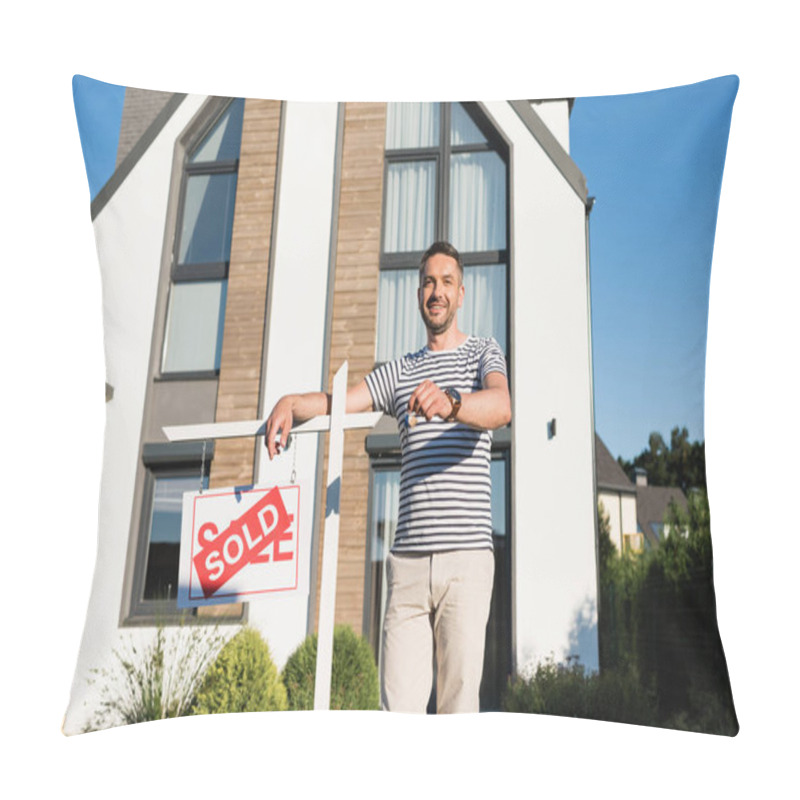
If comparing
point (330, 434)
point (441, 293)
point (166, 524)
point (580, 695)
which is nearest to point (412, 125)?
point (441, 293)

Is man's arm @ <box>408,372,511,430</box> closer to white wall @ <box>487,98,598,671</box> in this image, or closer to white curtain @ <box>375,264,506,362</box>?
white wall @ <box>487,98,598,671</box>

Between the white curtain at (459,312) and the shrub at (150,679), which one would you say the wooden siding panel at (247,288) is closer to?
the white curtain at (459,312)

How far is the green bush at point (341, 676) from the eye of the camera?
2766 millimetres

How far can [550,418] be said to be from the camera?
9.44ft

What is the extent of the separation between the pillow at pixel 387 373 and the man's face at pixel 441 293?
0.02 metres

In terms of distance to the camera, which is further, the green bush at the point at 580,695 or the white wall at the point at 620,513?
the white wall at the point at 620,513

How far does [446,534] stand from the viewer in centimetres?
283

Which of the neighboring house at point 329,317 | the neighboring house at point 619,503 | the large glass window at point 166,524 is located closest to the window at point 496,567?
the neighboring house at point 329,317

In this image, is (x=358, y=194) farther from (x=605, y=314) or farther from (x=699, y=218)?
(x=699, y=218)

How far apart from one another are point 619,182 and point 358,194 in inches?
35.8

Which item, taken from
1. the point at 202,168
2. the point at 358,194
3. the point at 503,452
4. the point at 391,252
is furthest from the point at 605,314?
the point at 202,168

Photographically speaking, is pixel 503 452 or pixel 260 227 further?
pixel 260 227

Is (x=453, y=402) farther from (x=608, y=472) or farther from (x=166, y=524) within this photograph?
(x=166, y=524)

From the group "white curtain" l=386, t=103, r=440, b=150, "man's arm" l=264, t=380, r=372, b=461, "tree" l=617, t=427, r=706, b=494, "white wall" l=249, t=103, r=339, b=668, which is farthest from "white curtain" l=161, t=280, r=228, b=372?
"tree" l=617, t=427, r=706, b=494
